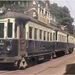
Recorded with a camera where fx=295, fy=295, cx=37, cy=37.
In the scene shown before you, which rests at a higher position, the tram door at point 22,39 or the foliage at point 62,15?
the foliage at point 62,15

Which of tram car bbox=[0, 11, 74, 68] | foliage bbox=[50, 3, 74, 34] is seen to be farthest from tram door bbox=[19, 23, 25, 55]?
foliage bbox=[50, 3, 74, 34]

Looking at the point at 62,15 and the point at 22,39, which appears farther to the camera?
the point at 62,15

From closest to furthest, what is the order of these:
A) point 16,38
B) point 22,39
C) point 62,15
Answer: point 16,38 < point 22,39 < point 62,15

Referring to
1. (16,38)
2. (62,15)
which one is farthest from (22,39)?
(62,15)

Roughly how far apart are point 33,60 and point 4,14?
4610 mm

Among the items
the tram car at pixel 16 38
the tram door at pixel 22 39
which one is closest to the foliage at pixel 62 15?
the tram car at pixel 16 38

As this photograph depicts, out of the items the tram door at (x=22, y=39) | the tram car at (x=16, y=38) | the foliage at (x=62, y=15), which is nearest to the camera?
the tram car at (x=16, y=38)

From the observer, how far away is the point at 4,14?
52.5 feet

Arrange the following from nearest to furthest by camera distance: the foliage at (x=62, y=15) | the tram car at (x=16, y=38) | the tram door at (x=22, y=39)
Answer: the tram car at (x=16, y=38)
the tram door at (x=22, y=39)
the foliage at (x=62, y=15)

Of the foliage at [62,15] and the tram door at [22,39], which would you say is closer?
the tram door at [22,39]

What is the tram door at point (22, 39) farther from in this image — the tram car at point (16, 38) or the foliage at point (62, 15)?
the foliage at point (62, 15)

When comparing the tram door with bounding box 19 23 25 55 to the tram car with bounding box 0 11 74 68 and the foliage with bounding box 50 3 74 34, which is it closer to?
the tram car with bounding box 0 11 74 68

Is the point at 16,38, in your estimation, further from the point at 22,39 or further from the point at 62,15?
the point at 62,15

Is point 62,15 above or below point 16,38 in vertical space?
above
